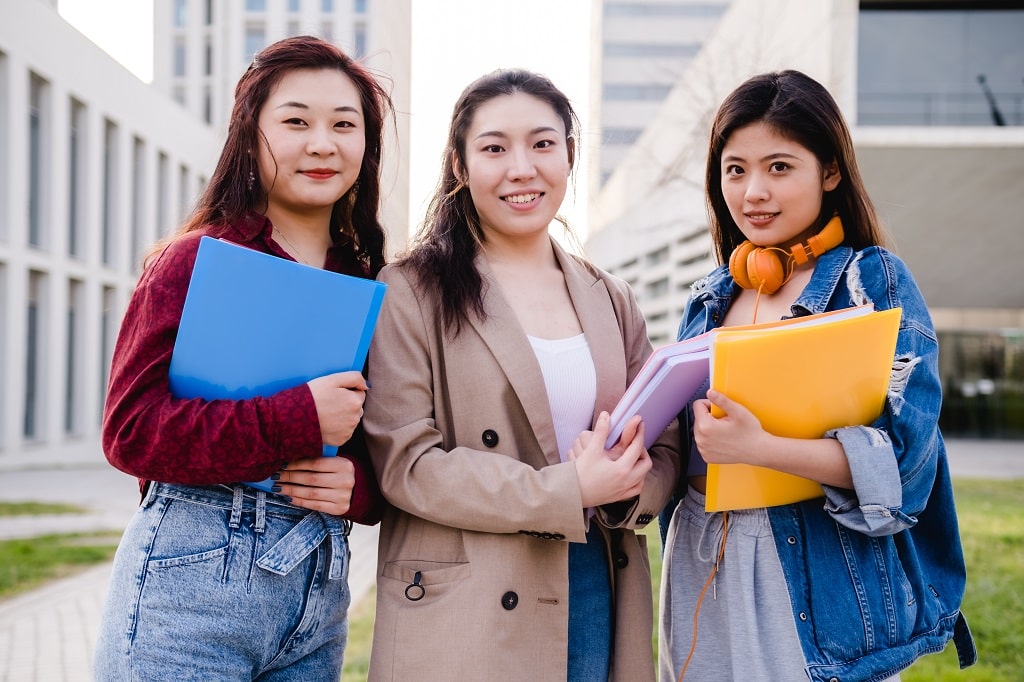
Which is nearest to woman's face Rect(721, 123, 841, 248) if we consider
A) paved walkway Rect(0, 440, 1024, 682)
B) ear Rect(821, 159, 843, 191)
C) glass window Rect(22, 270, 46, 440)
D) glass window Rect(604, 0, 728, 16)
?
ear Rect(821, 159, 843, 191)

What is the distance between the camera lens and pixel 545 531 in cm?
202

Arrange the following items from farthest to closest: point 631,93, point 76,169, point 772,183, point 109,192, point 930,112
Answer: point 631,93, point 109,192, point 76,169, point 930,112, point 772,183

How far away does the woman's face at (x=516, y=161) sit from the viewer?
2291mm

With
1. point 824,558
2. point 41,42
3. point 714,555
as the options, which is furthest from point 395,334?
point 41,42

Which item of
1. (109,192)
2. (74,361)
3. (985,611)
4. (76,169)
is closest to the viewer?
(985,611)

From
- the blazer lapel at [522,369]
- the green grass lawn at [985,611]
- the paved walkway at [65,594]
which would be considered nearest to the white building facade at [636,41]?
the paved walkway at [65,594]

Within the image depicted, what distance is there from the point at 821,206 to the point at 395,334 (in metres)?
1.18

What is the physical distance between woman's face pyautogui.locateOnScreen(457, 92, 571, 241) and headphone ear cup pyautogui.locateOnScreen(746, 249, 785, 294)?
22.1 inches

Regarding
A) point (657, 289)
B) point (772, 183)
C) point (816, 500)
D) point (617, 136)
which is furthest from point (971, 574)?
point (657, 289)

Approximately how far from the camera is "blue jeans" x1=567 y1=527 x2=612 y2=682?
7.27 feet

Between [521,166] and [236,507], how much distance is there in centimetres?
112

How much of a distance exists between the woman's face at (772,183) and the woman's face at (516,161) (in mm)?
474

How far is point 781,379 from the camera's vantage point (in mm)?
1813

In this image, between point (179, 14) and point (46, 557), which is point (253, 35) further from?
point (46, 557)
